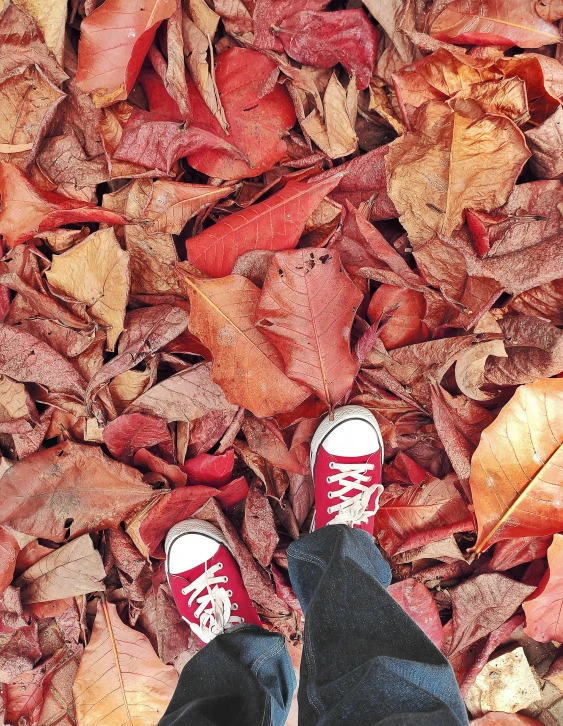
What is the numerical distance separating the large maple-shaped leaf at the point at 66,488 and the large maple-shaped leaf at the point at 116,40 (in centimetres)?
85

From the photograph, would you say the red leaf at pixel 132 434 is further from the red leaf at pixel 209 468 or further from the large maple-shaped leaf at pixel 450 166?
the large maple-shaped leaf at pixel 450 166

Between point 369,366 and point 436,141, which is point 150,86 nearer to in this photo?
point 436,141

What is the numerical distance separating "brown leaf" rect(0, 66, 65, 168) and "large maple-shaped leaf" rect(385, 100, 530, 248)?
807 millimetres

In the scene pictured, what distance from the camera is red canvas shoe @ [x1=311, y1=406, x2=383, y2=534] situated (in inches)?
53.0

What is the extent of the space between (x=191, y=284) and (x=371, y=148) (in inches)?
22.1

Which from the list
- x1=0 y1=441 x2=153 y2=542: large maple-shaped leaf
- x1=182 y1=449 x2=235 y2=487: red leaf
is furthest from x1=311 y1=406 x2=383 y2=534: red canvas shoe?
x1=0 y1=441 x2=153 y2=542: large maple-shaped leaf

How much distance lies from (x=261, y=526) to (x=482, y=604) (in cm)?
60

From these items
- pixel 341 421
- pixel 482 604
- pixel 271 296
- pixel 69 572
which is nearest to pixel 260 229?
pixel 271 296

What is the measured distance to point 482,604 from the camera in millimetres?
1373

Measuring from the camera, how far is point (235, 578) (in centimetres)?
148

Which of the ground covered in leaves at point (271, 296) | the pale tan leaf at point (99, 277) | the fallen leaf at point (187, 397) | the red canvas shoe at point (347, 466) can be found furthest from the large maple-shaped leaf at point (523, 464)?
the pale tan leaf at point (99, 277)

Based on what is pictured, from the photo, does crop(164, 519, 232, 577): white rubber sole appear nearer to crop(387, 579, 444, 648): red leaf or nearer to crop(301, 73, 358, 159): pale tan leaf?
crop(387, 579, 444, 648): red leaf

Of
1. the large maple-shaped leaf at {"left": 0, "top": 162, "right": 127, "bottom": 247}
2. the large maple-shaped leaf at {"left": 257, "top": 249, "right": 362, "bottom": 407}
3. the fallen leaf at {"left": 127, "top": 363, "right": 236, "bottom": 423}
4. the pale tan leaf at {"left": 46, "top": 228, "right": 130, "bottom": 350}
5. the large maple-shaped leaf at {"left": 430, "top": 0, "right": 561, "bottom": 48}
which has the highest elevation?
the large maple-shaped leaf at {"left": 430, "top": 0, "right": 561, "bottom": 48}

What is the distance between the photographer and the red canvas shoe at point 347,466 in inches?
53.0
